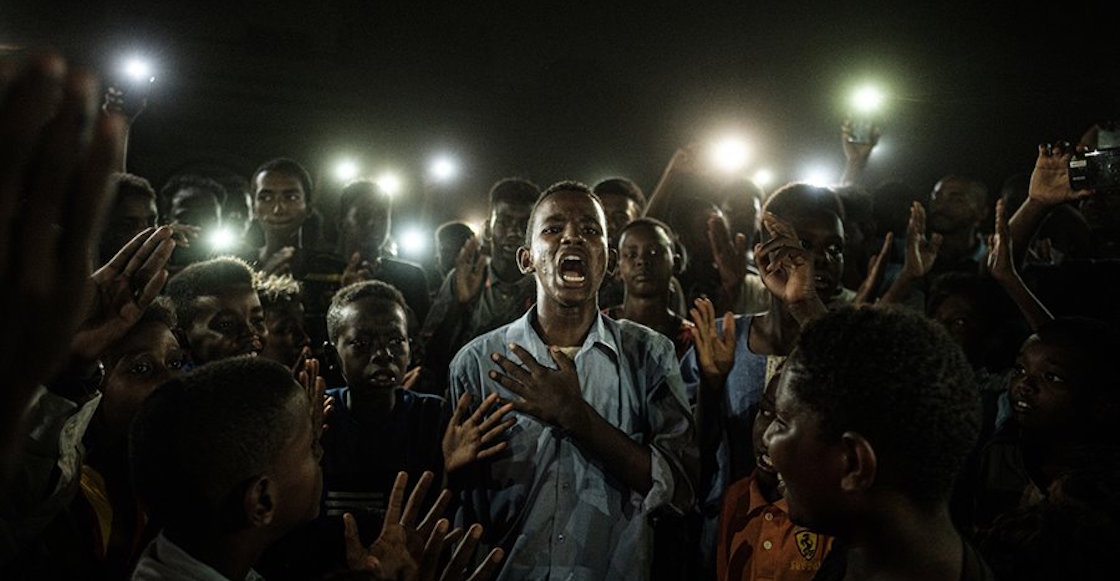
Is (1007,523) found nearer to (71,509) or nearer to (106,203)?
(106,203)

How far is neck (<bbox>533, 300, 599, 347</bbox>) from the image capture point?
341 cm

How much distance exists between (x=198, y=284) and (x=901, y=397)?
3.02 m

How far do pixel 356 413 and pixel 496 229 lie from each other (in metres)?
2.27

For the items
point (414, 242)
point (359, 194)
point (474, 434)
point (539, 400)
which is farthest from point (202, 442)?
point (414, 242)

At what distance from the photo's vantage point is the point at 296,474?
2.23 m

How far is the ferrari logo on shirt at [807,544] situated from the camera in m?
3.03

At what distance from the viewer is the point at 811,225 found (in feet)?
13.2

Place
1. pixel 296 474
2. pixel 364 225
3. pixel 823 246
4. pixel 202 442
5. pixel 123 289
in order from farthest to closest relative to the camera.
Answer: pixel 364 225
pixel 823 246
pixel 123 289
pixel 296 474
pixel 202 442

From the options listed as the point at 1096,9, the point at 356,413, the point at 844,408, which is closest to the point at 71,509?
the point at 356,413

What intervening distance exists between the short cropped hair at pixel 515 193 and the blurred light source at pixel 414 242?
8739mm

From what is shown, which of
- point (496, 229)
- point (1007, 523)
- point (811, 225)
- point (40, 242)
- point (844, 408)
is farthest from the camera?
point (496, 229)

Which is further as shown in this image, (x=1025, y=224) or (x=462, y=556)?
(x=1025, y=224)

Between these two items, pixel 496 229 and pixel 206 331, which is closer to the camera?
pixel 206 331

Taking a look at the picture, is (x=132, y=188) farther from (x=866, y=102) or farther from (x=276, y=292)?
(x=866, y=102)
